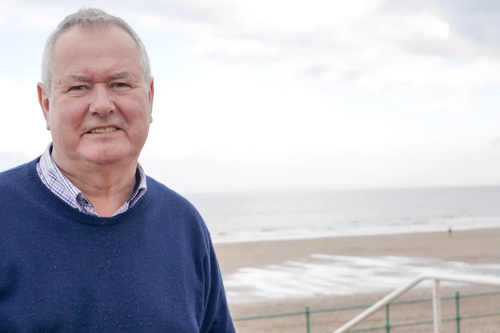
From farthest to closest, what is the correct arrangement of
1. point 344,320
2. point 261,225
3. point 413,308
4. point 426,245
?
1. point 261,225
2. point 426,245
3. point 413,308
4. point 344,320

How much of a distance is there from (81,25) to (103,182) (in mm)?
477

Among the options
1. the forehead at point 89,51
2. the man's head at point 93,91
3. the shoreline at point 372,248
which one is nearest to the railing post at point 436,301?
the man's head at point 93,91

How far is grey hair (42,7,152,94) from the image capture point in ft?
5.43

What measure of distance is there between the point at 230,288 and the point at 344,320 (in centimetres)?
627

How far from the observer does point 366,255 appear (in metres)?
25.2

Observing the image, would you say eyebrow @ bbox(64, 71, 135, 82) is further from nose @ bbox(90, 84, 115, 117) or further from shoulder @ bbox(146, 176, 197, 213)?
shoulder @ bbox(146, 176, 197, 213)

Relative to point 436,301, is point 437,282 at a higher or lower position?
higher

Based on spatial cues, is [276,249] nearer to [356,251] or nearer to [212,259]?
[356,251]

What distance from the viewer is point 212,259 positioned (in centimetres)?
200

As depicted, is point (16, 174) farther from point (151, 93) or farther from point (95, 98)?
point (151, 93)

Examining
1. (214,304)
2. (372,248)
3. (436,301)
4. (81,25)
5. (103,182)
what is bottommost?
(214,304)

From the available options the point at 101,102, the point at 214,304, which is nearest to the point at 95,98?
the point at 101,102

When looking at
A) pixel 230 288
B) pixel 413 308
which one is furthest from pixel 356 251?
pixel 413 308

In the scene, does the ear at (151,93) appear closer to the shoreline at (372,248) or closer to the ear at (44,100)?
the ear at (44,100)
